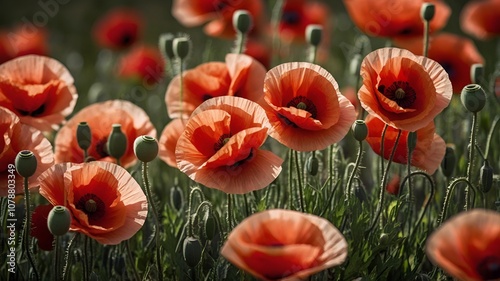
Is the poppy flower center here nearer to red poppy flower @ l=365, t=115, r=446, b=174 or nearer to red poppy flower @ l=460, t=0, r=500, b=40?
red poppy flower @ l=365, t=115, r=446, b=174

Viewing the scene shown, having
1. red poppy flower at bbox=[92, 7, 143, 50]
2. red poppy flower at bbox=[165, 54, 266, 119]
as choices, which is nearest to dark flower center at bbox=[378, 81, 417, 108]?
red poppy flower at bbox=[165, 54, 266, 119]

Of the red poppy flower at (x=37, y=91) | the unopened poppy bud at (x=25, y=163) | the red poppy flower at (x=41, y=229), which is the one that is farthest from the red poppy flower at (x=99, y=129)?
the unopened poppy bud at (x=25, y=163)

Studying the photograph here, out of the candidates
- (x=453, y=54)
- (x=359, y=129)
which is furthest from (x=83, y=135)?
(x=453, y=54)

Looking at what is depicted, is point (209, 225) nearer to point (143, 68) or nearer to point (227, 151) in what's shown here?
point (227, 151)

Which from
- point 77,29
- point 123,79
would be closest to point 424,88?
point 123,79

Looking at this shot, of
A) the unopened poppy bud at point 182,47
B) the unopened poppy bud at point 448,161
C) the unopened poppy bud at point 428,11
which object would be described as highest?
the unopened poppy bud at point 428,11

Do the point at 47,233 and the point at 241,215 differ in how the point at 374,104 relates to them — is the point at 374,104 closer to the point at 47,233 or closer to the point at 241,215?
the point at 241,215

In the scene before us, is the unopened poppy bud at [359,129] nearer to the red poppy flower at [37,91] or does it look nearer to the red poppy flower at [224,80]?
the red poppy flower at [224,80]
